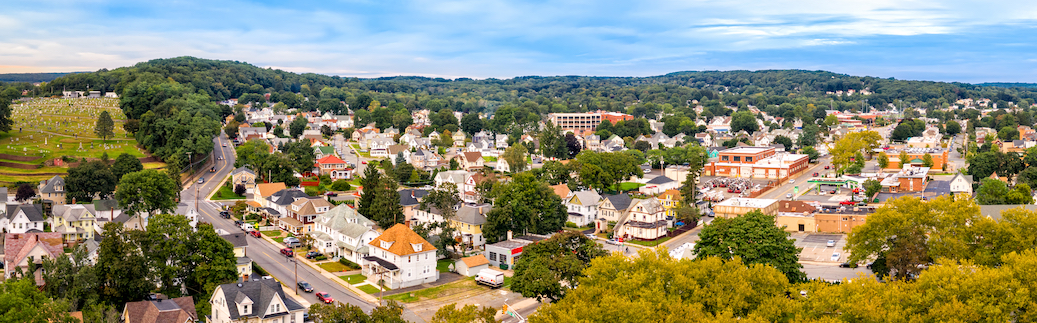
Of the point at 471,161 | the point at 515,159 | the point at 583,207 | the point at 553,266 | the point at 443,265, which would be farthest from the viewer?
the point at 471,161

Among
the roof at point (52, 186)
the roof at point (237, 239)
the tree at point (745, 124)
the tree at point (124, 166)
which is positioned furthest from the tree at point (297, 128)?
the tree at point (745, 124)

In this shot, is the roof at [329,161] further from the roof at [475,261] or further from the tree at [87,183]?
the roof at [475,261]

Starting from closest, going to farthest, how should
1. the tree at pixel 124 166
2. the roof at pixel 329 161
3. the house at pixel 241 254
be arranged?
the house at pixel 241 254
the tree at pixel 124 166
the roof at pixel 329 161

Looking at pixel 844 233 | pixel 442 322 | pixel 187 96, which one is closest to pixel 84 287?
pixel 442 322

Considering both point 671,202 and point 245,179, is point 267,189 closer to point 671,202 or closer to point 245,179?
point 245,179

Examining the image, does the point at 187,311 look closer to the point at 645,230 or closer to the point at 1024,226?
the point at 645,230

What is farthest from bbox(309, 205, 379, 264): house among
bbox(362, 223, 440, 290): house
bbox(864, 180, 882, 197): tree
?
bbox(864, 180, 882, 197): tree

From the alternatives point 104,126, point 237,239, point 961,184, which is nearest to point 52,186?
point 237,239
